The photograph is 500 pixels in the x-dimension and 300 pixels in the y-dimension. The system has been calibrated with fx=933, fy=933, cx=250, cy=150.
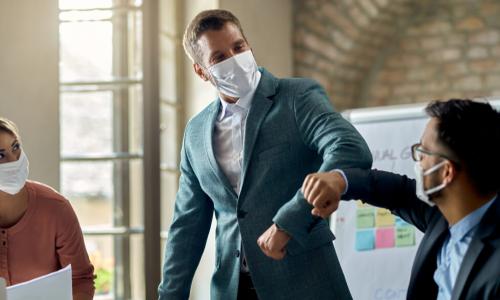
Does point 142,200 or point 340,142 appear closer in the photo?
point 340,142

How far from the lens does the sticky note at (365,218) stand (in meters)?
3.46

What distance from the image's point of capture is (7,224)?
7.57 ft

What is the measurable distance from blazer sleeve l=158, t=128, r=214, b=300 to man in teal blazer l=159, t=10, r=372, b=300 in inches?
0.4

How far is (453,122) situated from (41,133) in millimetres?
1737

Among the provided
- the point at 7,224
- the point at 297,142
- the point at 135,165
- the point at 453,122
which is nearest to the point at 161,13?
the point at 135,165

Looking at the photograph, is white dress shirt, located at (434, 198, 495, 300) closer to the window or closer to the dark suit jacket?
the dark suit jacket

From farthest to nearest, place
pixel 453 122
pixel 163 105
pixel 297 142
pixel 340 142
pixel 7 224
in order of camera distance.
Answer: pixel 163 105, pixel 7 224, pixel 297 142, pixel 340 142, pixel 453 122

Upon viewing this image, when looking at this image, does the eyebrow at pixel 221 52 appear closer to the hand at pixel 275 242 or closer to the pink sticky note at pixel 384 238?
the hand at pixel 275 242

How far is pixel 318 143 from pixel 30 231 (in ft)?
2.62

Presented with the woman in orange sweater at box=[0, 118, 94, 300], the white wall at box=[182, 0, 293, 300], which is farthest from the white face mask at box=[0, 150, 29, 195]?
the white wall at box=[182, 0, 293, 300]

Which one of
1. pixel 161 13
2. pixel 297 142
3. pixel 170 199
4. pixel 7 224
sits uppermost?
pixel 161 13

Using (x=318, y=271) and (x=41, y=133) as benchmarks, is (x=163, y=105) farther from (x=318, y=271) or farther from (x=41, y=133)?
(x=318, y=271)

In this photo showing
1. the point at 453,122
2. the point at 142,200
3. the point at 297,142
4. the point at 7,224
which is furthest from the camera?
the point at 142,200

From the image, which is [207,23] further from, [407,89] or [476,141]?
[407,89]
